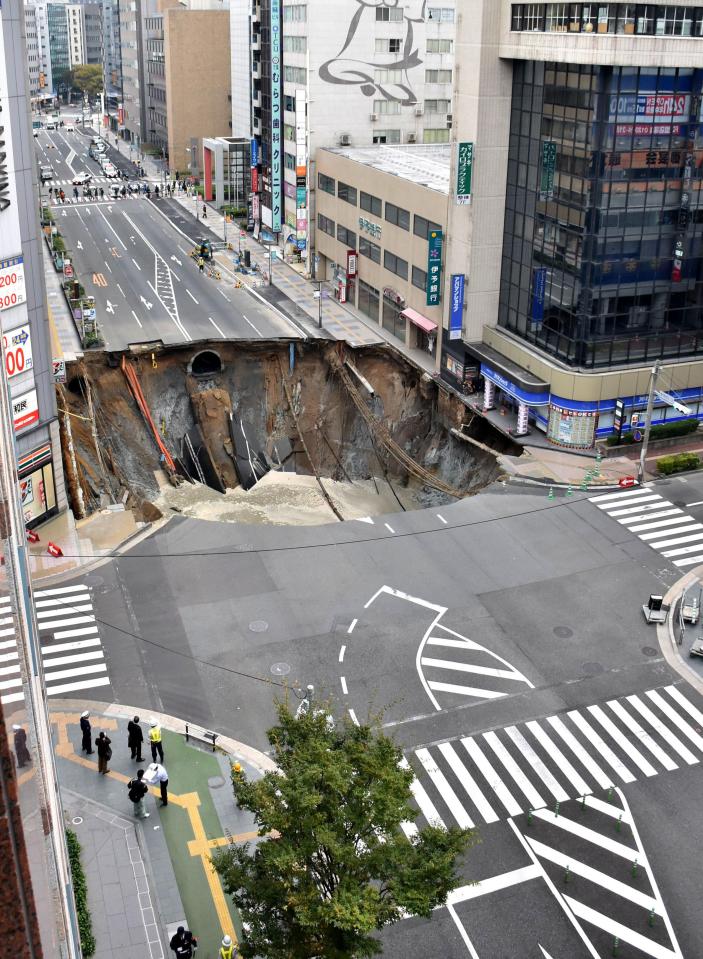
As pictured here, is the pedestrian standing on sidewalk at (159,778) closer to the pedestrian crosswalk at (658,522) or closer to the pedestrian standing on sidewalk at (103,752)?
the pedestrian standing on sidewalk at (103,752)

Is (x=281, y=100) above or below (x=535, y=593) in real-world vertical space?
above

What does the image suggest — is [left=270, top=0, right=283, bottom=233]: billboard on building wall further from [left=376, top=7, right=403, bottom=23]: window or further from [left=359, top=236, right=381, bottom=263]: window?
[left=359, top=236, right=381, bottom=263]: window

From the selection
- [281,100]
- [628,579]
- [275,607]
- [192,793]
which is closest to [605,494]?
A: [628,579]

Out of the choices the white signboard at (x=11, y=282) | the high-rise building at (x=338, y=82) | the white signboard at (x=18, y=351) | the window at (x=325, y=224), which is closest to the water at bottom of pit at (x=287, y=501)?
the white signboard at (x=18, y=351)

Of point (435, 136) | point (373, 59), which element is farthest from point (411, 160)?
point (435, 136)

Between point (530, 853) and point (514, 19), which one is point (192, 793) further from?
point (514, 19)

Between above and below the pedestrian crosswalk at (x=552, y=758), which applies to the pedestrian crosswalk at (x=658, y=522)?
above

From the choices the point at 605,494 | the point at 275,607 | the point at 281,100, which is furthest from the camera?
the point at 281,100
